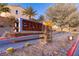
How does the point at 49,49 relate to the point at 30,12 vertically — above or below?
below

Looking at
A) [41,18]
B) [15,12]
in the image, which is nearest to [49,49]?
[41,18]

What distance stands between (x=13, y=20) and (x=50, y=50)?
1.39 feet

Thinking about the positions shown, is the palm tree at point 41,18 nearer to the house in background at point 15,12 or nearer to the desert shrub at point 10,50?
the house in background at point 15,12

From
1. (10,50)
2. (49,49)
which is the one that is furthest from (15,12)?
(49,49)

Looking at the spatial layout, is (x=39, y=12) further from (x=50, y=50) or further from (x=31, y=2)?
(x=50, y=50)

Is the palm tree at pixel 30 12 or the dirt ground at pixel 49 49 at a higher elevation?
the palm tree at pixel 30 12

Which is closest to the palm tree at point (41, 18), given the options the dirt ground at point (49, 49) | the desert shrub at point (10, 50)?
the dirt ground at point (49, 49)

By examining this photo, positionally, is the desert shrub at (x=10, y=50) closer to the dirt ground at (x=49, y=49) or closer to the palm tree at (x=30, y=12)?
the dirt ground at (x=49, y=49)

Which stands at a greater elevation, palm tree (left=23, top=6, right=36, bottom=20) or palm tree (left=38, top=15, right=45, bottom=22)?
palm tree (left=23, top=6, right=36, bottom=20)

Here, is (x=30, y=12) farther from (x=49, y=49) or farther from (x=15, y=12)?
(x=49, y=49)

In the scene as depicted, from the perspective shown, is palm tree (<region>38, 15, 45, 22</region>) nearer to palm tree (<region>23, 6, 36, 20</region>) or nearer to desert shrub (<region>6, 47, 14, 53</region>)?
palm tree (<region>23, 6, 36, 20</region>)

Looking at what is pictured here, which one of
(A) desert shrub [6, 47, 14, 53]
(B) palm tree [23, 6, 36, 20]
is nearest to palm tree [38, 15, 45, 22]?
(B) palm tree [23, 6, 36, 20]

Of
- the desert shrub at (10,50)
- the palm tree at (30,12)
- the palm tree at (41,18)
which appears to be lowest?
the desert shrub at (10,50)

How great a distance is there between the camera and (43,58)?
5.66 feet
